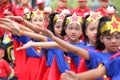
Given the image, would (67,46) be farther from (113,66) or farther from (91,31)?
(91,31)

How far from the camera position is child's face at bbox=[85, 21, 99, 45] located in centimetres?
568

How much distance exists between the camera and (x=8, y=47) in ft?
32.2

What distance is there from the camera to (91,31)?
5715 millimetres

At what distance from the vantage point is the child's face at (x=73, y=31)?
597 centimetres

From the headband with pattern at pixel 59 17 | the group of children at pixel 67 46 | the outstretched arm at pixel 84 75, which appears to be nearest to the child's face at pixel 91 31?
the group of children at pixel 67 46

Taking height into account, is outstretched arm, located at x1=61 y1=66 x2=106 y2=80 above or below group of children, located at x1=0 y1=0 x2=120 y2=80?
above

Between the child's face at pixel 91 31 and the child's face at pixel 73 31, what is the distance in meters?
0.19

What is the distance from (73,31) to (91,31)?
0.33m

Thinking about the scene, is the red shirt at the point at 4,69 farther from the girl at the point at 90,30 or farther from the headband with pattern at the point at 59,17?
the girl at the point at 90,30

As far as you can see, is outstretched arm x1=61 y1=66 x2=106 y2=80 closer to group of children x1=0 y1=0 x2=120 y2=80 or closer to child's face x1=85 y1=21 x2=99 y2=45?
group of children x1=0 y1=0 x2=120 y2=80

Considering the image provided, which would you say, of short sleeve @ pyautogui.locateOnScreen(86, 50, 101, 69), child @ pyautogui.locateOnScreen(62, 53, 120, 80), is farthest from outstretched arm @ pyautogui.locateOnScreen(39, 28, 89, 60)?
child @ pyautogui.locateOnScreen(62, 53, 120, 80)

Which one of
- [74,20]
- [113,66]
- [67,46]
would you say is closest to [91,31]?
[74,20]

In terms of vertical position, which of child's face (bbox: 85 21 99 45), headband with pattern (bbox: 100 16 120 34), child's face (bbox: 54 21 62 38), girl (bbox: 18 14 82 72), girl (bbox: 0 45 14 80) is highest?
headband with pattern (bbox: 100 16 120 34)

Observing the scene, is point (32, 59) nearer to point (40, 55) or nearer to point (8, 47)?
point (40, 55)
